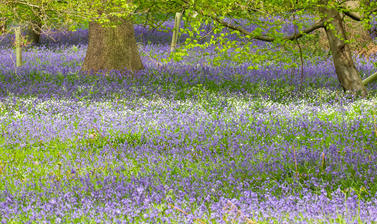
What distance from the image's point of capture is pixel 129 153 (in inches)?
260

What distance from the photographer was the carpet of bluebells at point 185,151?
14.0 ft

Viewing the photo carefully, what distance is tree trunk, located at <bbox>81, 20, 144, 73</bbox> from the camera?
12.7 metres

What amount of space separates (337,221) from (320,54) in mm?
13169

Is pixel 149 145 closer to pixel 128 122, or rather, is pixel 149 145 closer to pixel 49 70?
pixel 128 122

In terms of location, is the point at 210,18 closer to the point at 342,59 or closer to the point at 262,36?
Result: the point at 262,36

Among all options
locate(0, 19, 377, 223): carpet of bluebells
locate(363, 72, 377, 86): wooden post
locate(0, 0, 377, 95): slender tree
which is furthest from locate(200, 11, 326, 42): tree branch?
locate(363, 72, 377, 86): wooden post

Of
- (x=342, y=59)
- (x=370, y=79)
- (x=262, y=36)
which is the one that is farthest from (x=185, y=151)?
(x=370, y=79)

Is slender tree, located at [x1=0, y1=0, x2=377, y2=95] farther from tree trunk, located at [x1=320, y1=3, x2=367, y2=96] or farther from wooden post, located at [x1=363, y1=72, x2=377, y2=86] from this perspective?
wooden post, located at [x1=363, y1=72, x2=377, y2=86]

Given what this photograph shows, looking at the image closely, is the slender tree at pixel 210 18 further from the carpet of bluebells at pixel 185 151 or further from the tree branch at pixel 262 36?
the carpet of bluebells at pixel 185 151

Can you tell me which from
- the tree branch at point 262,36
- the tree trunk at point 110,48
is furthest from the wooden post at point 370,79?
the tree trunk at point 110,48

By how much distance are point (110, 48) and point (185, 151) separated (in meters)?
6.84

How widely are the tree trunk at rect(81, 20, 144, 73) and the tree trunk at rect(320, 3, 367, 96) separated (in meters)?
5.03

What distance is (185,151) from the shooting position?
6480mm

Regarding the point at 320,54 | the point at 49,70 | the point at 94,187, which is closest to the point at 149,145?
the point at 94,187
